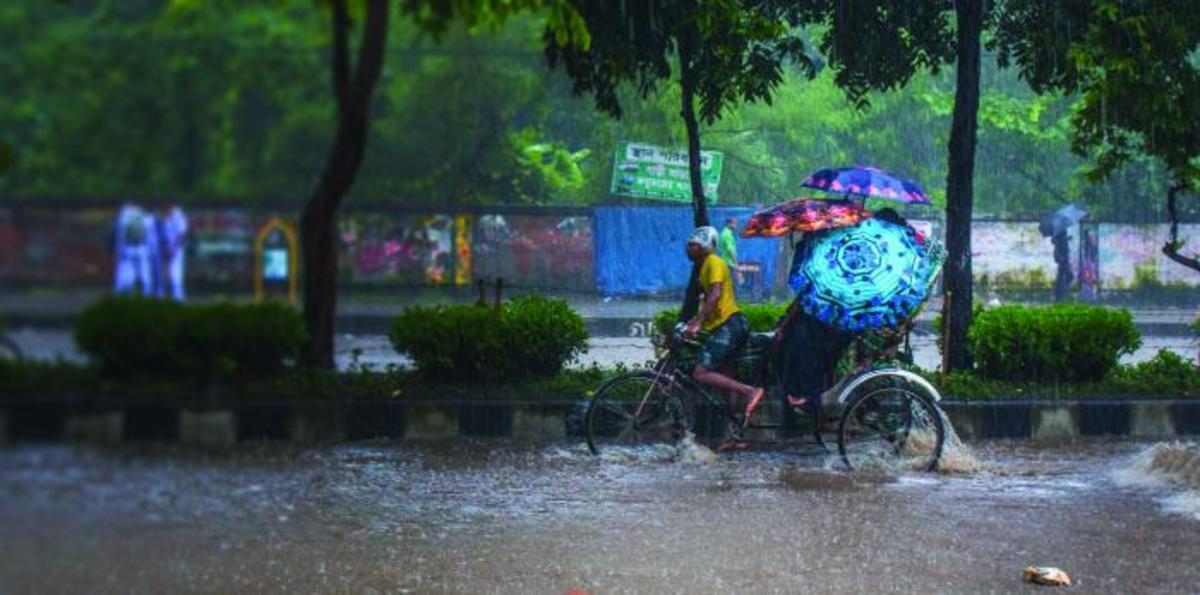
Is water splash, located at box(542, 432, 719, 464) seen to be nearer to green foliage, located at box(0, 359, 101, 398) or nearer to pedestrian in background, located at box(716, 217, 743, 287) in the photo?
pedestrian in background, located at box(716, 217, 743, 287)

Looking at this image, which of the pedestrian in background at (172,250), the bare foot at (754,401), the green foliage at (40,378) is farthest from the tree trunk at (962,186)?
the green foliage at (40,378)

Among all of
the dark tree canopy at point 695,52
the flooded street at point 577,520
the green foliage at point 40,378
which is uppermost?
the dark tree canopy at point 695,52

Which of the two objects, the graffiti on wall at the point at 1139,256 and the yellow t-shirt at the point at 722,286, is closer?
the yellow t-shirt at the point at 722,286

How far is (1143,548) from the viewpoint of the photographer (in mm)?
4078

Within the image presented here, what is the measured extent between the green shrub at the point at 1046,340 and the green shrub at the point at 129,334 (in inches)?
157

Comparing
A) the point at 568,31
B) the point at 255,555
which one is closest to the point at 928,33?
the point at 568,31

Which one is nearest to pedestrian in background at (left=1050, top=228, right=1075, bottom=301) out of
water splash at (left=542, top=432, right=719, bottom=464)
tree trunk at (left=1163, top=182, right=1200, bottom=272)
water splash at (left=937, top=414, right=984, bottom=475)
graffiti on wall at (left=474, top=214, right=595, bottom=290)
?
tree trunk at (left=1163, top=182, right=1200, bottom=272)

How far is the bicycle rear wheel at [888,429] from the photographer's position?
5180mm

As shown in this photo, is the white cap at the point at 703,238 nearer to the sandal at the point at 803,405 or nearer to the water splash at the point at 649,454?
the water splash at the point at 649,454

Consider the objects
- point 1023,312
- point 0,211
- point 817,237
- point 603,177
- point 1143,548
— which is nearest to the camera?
point 0,211

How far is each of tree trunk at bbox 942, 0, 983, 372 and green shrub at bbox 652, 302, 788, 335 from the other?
653 millimetres

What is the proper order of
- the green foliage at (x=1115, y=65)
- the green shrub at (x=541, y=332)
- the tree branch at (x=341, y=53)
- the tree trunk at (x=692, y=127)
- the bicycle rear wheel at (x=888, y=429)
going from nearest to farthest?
the tree branch at (x=341, y=53), the tree trunk at (x=692, y=127), the green shrub at (x=541, y=332), the green foliage at (x=1115, y=65), the bicycle rear wheel at (x=888, y=429)

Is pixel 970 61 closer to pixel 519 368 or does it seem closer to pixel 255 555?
pixel 519 368

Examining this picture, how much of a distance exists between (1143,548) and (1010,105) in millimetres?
1537
